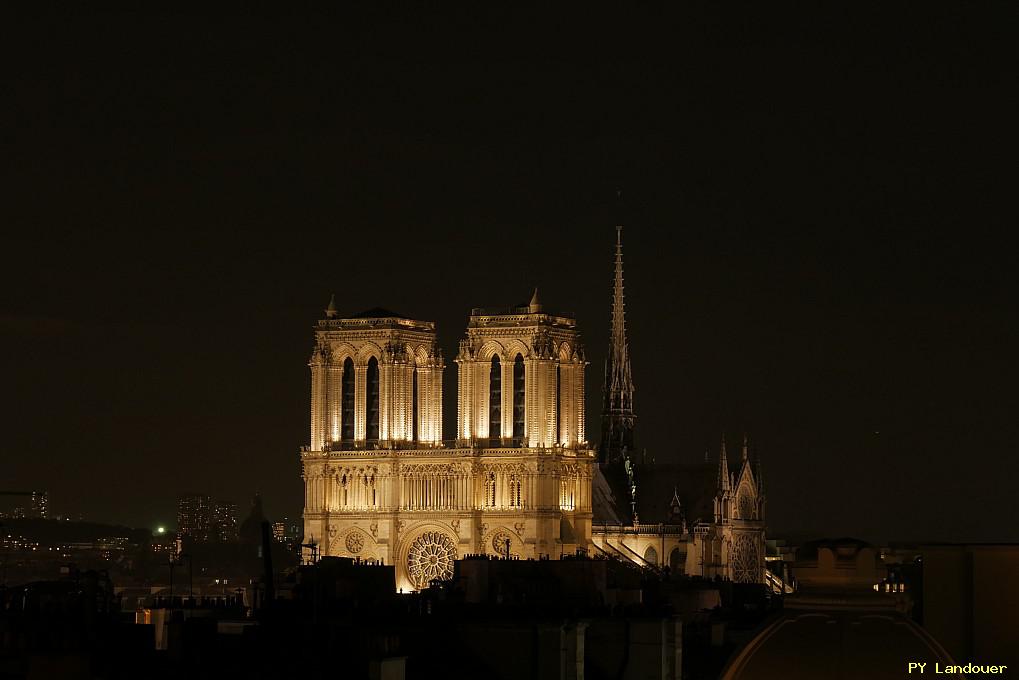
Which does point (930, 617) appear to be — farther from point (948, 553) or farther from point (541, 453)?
point (541, 453)

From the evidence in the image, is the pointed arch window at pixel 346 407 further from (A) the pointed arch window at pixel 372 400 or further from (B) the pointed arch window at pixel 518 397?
(B) the pointed arch window at pixel 518 397

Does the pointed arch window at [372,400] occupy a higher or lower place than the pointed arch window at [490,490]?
higher

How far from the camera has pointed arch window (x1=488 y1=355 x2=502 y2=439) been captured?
141125 mm

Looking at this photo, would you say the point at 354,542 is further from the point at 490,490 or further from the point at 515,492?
the point at 515,492

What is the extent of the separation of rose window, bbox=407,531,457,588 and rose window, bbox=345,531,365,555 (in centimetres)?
297

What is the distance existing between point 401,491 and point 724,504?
1129 inches

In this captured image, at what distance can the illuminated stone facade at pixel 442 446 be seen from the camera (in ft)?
462

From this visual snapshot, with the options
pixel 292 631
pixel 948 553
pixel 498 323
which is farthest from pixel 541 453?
pixel 948 553

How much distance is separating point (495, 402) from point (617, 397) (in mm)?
35844

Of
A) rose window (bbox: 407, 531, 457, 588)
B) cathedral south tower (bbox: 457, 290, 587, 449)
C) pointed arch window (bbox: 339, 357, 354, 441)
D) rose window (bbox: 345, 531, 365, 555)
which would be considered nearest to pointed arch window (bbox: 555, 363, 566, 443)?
cathedral south tower (bbox: 457, 290, 587, 449)

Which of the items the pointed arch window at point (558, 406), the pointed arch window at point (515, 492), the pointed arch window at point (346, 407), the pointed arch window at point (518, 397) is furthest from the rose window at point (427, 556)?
the pointed arch window at point (558, 406)

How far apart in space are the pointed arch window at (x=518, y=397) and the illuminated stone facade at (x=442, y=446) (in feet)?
0.18

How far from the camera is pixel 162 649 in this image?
159 feet

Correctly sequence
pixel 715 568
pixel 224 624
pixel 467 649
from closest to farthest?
pixel 467 649, pixel 224 624, pixel 715 568
